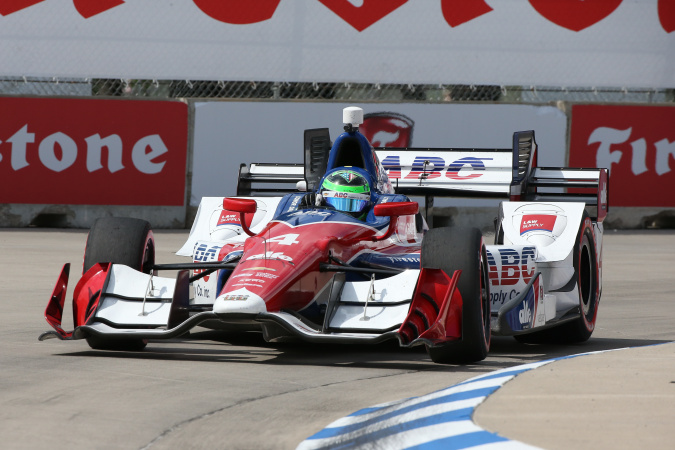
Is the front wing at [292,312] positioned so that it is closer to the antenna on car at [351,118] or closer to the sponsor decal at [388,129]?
the antenna on car at [351,118]

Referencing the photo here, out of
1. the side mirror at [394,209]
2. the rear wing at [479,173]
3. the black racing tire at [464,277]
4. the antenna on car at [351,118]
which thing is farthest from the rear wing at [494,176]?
the black racing tire at [464,277]

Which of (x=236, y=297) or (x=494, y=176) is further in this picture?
(x=494, y=176)

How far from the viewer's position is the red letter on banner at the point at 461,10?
18719 mm

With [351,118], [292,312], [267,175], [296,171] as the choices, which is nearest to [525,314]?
[292,312]

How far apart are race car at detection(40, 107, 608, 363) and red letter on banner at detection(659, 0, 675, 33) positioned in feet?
34.6

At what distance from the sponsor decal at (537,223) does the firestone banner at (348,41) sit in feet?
31.7

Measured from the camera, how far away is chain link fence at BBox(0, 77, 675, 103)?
17.8 metres

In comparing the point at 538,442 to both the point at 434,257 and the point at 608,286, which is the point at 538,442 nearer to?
the point at 434,257

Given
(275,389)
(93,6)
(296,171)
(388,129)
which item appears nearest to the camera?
(275,389)

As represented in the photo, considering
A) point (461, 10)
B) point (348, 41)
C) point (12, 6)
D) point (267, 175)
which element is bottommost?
point (267, 175)

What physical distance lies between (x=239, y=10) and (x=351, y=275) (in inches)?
445

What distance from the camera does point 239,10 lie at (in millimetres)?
18297

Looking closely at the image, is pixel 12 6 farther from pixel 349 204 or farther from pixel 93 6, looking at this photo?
pixel 349 204

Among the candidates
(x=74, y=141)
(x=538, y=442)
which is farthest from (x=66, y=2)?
(x=538, y=442)
